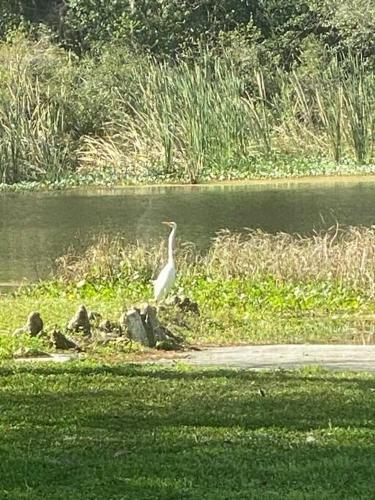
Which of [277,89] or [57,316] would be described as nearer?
[57,316]

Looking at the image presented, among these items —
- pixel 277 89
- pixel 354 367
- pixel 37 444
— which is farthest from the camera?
pixel 277 89

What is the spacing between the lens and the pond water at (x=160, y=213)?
3000 cm

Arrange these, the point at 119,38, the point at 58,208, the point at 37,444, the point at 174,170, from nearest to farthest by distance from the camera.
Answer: the point at 37,444
the point at 58,208
the point at 174,170
the point at 119,38

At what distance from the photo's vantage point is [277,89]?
175 feet

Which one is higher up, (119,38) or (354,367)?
(119,38)

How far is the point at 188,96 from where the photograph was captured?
47.7 meters

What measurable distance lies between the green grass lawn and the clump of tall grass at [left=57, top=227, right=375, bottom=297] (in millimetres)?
8969

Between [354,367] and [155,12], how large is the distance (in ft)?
156

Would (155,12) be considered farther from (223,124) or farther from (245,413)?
(245,413)

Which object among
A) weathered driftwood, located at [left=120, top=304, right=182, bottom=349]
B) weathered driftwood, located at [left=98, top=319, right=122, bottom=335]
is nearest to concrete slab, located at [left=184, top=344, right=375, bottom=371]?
weathered driftwood, located at [left=120, top=304, right=182, bottom=349]

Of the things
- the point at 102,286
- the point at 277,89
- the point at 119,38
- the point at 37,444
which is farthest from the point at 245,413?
the point at 119,38

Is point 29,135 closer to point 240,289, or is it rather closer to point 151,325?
point 240,289

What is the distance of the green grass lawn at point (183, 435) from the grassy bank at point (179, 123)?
1419 inches

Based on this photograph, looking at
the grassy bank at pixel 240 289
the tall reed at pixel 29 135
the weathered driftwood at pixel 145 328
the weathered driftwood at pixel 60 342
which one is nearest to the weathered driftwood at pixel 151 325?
the weathered driftwood at pixel 145 328
